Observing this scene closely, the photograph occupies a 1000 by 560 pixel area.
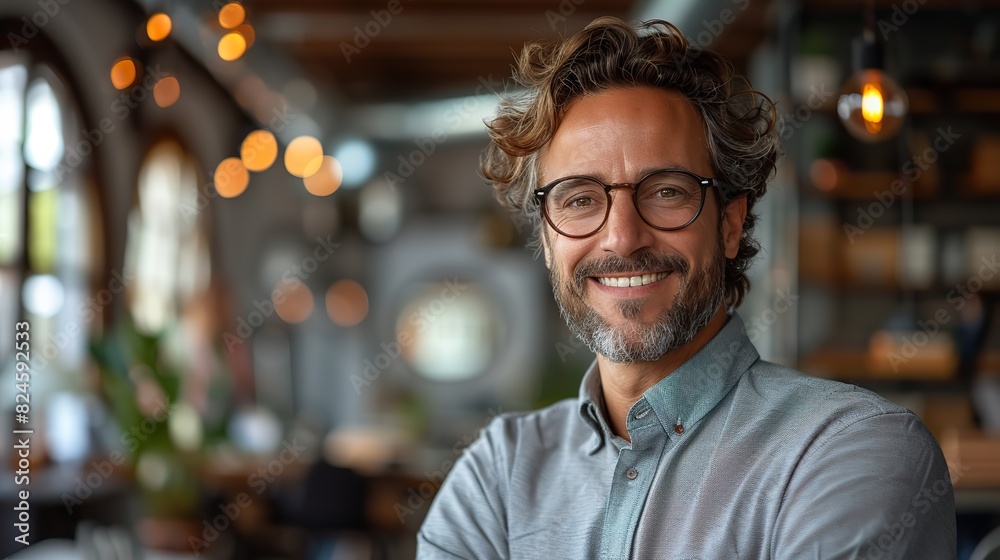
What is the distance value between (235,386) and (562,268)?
798cm

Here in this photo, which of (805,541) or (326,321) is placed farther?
(326,321)

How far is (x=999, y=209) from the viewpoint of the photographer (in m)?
5.97

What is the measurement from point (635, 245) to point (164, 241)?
672cm

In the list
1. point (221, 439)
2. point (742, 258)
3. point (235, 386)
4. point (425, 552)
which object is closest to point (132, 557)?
point (221, 439)

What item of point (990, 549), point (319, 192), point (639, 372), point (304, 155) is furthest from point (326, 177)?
point (639, 372)

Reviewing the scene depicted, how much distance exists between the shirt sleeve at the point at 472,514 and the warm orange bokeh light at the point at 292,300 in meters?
8.51

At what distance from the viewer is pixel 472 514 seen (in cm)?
156

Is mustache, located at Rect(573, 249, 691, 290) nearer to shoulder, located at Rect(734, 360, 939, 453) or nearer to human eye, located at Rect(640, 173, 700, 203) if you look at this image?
human eye, located at Rect(640, 173, 700, 203)

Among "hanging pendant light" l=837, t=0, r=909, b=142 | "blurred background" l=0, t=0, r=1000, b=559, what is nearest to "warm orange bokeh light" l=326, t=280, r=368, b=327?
"blurred background" l=0, t=0, r=1000, b=559

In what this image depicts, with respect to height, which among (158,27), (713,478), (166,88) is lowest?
(713,478)

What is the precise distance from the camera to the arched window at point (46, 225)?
5.02 meters

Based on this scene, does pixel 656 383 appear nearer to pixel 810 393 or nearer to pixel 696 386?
pixel 696 386

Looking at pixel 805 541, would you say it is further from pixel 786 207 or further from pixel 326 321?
pixel 326 321

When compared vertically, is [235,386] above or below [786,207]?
below
